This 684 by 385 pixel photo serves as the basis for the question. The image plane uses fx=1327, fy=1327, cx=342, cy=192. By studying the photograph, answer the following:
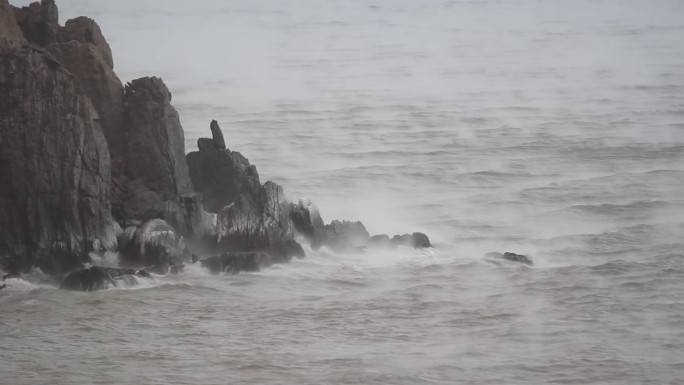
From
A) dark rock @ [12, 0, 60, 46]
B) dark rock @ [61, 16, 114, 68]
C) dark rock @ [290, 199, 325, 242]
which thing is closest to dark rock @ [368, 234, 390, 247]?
dark rock @ [290, 199, 325, 242]

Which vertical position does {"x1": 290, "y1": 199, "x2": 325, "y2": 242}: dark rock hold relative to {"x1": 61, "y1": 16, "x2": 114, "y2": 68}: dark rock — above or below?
below

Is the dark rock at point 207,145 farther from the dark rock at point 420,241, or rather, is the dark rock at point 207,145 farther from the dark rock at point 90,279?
the dark rock at point 90,279

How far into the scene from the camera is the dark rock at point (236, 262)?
25.9 metres

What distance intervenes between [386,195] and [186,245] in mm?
11429

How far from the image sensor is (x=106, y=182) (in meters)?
26.1

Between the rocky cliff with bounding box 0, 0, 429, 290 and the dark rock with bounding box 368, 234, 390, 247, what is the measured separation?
0.10 m

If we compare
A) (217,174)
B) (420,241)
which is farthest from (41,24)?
(420,241)

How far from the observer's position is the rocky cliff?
2539cm

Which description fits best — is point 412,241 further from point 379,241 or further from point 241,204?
point 241,204

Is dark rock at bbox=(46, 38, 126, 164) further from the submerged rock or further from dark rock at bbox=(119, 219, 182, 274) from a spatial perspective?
the submerged rock

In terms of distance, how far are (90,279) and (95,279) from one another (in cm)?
9

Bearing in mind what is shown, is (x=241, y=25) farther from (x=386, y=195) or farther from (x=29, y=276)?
(x=29, y=276)

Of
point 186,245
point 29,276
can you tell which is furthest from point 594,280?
point 29,276

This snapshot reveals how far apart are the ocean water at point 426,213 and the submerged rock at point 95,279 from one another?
0.35 metres
